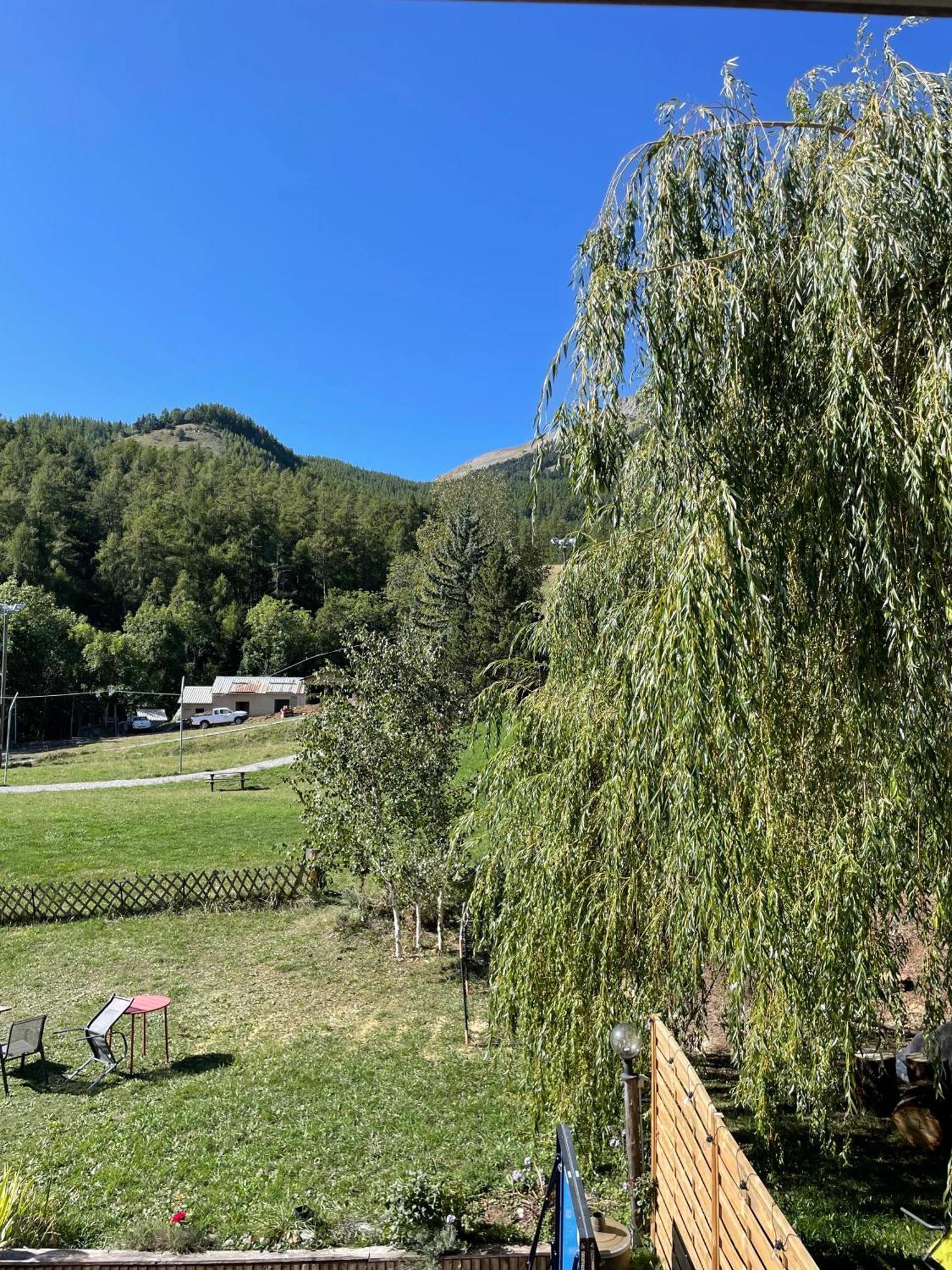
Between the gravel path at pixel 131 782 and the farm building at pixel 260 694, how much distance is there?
785 inches

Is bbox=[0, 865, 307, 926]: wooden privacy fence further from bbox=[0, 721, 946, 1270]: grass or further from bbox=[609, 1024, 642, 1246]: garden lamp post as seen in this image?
bbox=[609, 1024, 642, 1246]: garden lamp post

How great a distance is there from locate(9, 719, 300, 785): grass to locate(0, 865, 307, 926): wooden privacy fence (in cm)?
1671

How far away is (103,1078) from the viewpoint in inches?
355

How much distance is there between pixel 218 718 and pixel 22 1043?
1845 inches

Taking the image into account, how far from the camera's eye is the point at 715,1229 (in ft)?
11.5

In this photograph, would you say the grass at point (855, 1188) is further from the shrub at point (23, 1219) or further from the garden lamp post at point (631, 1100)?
the shrub at point (23, 1219)

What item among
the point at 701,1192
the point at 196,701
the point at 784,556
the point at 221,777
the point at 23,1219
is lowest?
the point at 221,777

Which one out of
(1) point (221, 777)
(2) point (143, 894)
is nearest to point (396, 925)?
(2) point (143, 894)

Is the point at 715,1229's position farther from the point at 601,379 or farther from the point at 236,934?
the point at 236,934

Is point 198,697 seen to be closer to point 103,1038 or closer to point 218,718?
point 218,718

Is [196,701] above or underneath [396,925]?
above

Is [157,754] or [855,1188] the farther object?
[157,754]

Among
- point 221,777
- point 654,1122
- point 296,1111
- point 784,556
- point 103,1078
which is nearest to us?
point 784,556

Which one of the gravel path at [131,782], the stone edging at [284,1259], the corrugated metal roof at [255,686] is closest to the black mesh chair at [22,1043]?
the stone edging at [284,1259]
